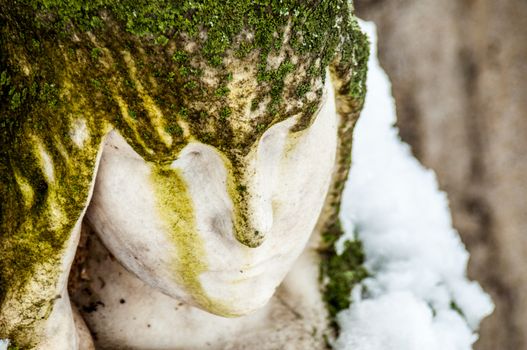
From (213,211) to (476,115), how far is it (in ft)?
3.24

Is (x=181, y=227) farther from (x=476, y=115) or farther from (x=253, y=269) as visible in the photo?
(x=476, y=115)

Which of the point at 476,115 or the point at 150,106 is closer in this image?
the point at 150,106

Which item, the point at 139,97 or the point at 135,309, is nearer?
the point at 139,97

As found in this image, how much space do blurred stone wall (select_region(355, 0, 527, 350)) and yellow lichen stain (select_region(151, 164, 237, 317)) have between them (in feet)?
2.99

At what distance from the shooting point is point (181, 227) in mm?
560

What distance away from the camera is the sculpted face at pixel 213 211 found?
523 mm

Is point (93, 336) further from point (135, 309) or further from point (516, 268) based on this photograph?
point (516, 268)

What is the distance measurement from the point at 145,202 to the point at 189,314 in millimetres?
271

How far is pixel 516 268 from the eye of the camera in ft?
4.66

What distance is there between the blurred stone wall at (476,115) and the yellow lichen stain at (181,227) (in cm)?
91

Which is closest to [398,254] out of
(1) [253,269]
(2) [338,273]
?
(2) [338,273]

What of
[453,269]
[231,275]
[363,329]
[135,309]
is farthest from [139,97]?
[453,269]

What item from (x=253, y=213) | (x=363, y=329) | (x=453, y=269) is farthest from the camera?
(x=453, y=269)

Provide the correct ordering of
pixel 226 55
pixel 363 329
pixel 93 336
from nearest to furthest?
pixel 226 55, pixel 93 336, pixel 363 329
